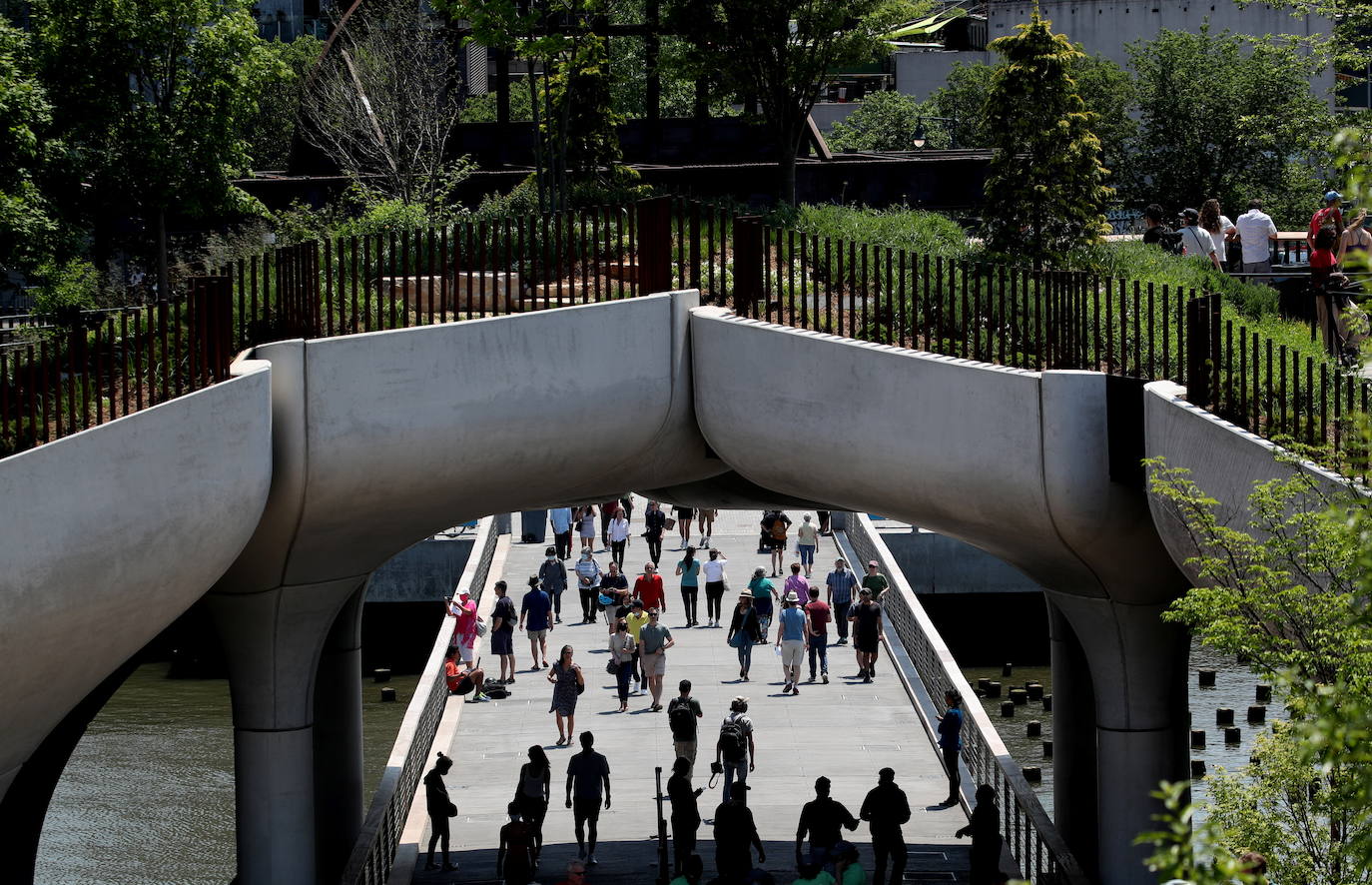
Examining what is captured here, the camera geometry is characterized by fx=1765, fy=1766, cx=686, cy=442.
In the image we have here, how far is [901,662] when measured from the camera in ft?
87.4

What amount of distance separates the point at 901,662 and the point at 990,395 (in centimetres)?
1184

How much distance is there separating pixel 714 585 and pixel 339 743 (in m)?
9.59

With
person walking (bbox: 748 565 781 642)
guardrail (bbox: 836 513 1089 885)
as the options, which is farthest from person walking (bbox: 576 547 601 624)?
guardrail (bbox: 836 513 1089 885)

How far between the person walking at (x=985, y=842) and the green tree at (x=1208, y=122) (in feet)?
88.3

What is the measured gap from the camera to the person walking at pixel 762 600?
87.9ft

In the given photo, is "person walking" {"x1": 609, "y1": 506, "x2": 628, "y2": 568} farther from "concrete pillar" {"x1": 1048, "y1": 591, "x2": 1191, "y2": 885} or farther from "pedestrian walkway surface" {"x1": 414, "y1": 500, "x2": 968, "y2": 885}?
"concrete pillar" {"x1": 1048, "y1": 591, "x2": 1191, "y2": 885}

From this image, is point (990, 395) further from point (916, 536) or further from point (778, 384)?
point (916, 536)

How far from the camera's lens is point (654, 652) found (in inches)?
934

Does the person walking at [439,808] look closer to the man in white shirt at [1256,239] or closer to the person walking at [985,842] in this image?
the person walking at [985,842]

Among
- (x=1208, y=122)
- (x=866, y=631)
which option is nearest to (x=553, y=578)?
(x=866, y=631)

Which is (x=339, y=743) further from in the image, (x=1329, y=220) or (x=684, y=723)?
(x=1329, y=220)

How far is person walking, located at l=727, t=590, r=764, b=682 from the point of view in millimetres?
24938

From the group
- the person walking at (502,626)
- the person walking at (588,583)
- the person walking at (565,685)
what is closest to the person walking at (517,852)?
the person walking at (565,685)

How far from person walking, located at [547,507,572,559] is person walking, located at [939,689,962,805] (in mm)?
12021
